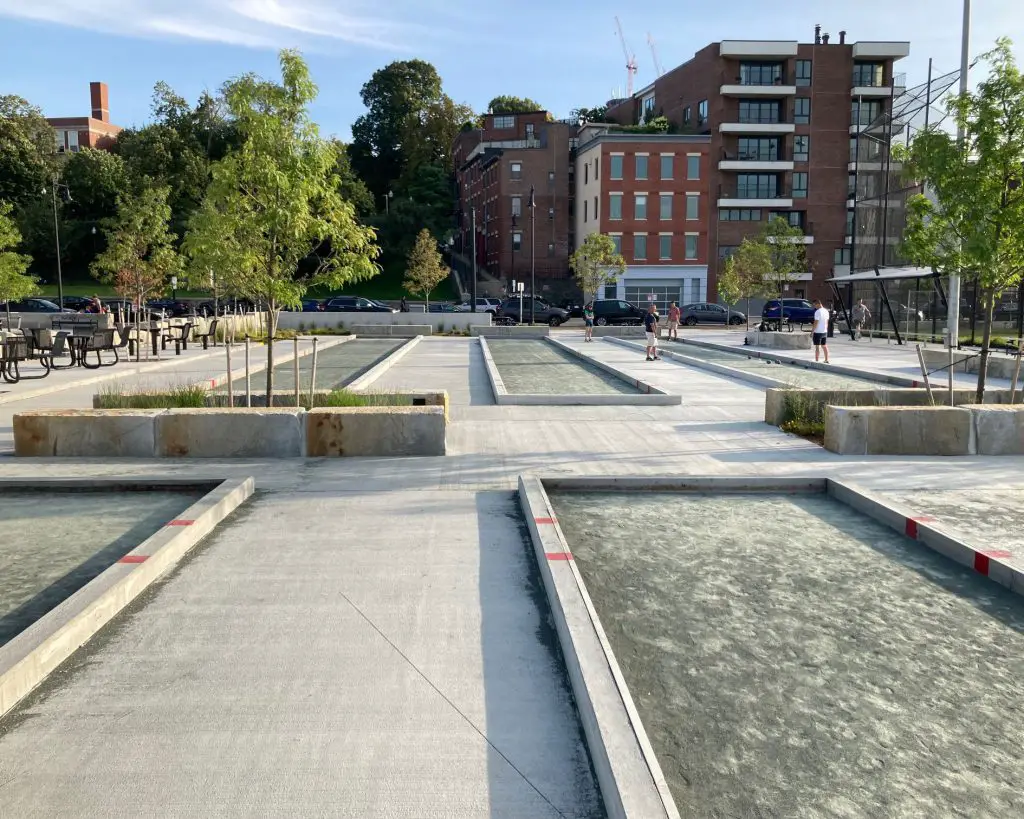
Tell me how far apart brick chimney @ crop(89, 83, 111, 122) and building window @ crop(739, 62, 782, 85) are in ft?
275

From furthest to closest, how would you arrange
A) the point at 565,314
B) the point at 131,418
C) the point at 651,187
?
the point at 651,187
the point at 565,314
the point at 131,418

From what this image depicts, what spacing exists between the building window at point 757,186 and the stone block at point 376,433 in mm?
61415

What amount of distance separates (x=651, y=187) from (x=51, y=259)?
169ft

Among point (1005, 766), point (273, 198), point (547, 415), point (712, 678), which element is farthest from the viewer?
point (547, 415)

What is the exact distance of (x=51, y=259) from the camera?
76.8 metres

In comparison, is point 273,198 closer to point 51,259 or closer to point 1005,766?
point 1005,766

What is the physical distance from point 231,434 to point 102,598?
5.39 meters

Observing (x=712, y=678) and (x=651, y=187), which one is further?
(x=651, y=187)

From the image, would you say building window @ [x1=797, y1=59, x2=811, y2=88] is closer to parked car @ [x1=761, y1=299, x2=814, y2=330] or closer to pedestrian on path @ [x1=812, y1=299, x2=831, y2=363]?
parked car @ [x1=761, y1=299, x2=814, y2=330]

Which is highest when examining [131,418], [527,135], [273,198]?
[527,135]

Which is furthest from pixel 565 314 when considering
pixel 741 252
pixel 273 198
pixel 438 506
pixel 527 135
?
pixel 438 506

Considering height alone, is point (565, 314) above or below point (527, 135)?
below

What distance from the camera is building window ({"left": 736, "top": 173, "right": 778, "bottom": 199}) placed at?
67062 mm

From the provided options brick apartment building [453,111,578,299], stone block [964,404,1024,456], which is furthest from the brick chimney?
stone block [964,404,1024,456]
